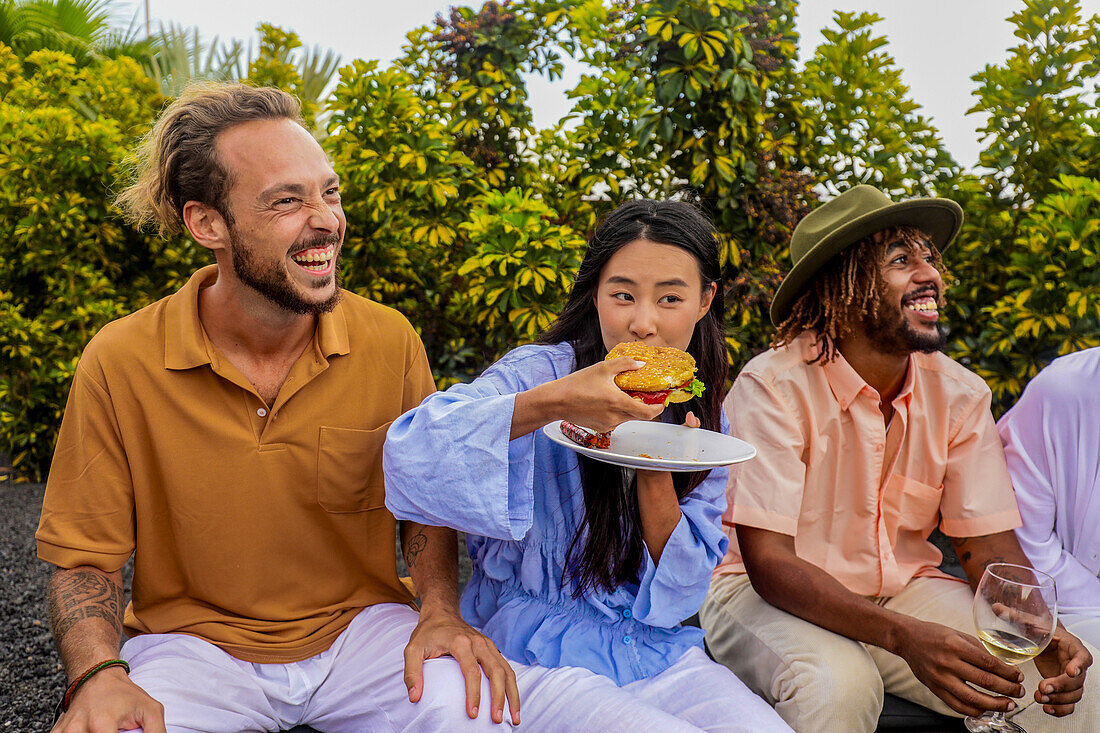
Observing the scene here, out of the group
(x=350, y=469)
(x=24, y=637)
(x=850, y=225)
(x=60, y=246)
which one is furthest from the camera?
(x=60, y=246)

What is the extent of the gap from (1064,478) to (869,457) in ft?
2.57

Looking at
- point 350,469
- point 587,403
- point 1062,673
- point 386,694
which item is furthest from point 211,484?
point 1062,673

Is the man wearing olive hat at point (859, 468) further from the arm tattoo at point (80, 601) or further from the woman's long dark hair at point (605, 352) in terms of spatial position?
the arm tattoo at point (80, 601)

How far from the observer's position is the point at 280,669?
2.42 meters

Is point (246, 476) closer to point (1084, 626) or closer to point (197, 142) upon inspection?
point (197, 142)

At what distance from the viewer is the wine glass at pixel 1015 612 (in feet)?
7.32

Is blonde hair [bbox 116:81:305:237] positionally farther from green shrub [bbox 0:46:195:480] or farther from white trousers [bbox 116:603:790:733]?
green shrub [bbox 0:46:195:480]

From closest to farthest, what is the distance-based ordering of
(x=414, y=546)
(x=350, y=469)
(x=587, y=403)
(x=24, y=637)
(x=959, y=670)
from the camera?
(x=587, y=403) → (x=959, y=670) → (x=350, y=469) → (x=414, y=546) → (x=24, y=637)

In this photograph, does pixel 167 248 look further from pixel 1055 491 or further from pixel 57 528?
pixel 1055 491

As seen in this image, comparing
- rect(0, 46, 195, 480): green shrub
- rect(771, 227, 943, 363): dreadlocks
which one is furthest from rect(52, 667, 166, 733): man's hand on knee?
rect(0, 46, 195, 480): green shrub

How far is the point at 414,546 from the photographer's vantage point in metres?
2.68

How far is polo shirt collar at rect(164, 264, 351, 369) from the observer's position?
7.95 ft

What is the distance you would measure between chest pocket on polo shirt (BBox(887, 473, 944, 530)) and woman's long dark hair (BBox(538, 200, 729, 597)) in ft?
2.62

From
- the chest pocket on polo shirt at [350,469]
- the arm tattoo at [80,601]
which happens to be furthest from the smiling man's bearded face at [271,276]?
the arm tattoo at [80,601]
